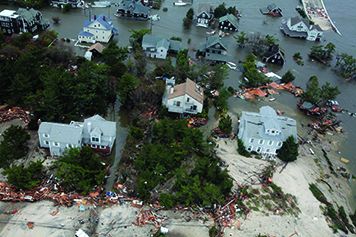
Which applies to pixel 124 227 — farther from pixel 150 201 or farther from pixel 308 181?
pixel 308 181

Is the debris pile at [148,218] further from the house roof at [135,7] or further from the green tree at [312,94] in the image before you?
the house roof at [135,7]

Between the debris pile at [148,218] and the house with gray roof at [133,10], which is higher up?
the house with gray roof at [133,10]

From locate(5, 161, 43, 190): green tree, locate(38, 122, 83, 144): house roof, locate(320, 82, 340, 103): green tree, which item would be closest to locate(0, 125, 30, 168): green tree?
locate(38, 122, 83, 144): house roof

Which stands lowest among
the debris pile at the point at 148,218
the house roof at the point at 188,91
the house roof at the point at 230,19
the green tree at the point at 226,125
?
the debris pile at the point at 148,218

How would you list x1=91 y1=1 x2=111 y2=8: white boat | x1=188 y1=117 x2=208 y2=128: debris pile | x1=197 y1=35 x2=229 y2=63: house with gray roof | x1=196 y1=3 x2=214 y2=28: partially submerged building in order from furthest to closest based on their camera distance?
x1=91 y1=1 x2=111 y2=8: white boat, x1=196 y1=3 x2=214 y2=28: partially submerged building, x1=197 y1=35 x2=229 y2=63: house with gray roof, x1=188 y1=117 x2=208 y2=128: debris pile

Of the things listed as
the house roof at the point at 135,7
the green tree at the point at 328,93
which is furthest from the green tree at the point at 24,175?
the house roof at the point at 135,7

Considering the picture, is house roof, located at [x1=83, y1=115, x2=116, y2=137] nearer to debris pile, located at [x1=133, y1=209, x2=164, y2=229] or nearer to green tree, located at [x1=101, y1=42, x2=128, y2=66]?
debris pile, located at [x1=133, y1=209, x2=164, y2=229]

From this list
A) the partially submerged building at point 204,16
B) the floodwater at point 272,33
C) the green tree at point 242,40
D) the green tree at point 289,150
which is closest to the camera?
the green tree at point 289,150
